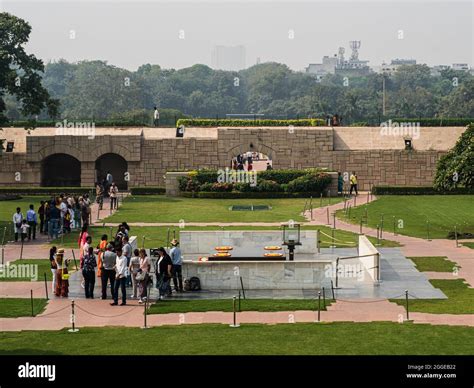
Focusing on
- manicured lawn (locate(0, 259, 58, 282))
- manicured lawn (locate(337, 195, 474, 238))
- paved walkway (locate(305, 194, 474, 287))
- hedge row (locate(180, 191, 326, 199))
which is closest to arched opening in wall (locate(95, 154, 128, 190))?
hedge row (locate(180, 191, 326, 199))

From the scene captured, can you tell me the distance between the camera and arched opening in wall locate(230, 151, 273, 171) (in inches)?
A: 2234

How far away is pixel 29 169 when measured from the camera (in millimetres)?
55312

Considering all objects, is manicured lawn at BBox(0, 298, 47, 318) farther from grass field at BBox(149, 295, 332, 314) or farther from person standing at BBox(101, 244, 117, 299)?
grass field at BBox(149, 295, 332, 314)

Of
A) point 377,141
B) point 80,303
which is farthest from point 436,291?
point 377,141

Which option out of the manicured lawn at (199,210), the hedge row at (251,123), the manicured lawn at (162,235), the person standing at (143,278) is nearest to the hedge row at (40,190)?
the manicured lawn at (199,210)

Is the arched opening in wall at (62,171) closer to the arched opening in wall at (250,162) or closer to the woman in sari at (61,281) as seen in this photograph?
the arched opening in wall at (250,162)

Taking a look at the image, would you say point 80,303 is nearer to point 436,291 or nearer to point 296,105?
point 436,291

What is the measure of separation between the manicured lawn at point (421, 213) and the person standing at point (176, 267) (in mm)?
13151

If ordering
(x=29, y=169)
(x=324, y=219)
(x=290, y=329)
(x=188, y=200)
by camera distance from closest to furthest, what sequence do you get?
1. (x=290, y=329)
2. (x=324, y=219)
3. (x=188, y=200)
4. (x=29, y=169)

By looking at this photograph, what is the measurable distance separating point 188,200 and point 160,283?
79.7 feet

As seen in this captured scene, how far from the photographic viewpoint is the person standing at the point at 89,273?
2464 centimetres

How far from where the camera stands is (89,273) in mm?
24672

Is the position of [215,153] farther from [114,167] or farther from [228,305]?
[228,305]

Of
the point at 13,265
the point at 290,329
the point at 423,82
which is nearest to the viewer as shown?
the point at 290,329
